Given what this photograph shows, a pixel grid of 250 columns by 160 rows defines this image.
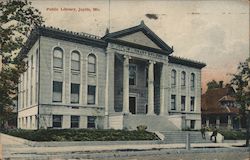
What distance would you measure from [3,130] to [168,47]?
6.03 metres

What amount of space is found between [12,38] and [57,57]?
2388 mm

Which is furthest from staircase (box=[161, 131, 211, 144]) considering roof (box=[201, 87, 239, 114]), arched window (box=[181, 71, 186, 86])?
arched window (box=[181, 71, 186, 86])

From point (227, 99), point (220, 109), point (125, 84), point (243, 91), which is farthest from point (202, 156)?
point (125, 84)

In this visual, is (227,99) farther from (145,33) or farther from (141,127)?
(145,33)

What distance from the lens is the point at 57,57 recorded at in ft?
48.3

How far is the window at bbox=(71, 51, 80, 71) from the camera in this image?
50.2ft

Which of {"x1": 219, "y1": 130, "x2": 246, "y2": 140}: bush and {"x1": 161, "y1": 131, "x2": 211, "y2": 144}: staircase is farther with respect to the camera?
{"x1": 161, "y1": 131, "x2": 211, "y2": 144}: staircase

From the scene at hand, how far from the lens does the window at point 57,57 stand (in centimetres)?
1452

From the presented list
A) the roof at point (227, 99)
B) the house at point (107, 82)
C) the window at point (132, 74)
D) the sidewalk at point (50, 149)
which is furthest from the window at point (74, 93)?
the roof at point (227, 99)

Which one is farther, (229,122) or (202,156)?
(229,122)

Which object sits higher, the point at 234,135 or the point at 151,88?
the point at 151,88

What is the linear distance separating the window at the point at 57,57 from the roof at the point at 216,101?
5799mm

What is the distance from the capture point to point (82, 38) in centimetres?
1436

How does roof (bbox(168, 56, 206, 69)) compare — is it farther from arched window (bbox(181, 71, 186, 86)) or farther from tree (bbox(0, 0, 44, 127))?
tree (bbox(0, 0, 44, 127))
